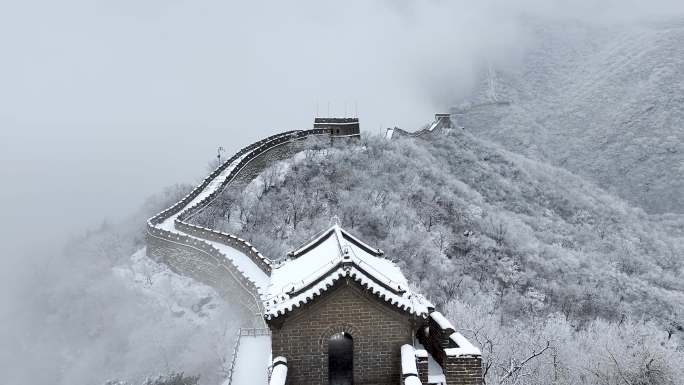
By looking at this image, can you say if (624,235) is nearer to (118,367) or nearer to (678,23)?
(118,367)

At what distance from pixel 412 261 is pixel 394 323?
96.1ft

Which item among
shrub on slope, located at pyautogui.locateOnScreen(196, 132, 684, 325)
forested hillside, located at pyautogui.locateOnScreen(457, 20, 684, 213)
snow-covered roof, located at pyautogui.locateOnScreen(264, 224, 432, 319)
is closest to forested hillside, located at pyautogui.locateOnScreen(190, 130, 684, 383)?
shrub on slope, located at pyautogui.locateOnScreen(196, 132, 684, 325)

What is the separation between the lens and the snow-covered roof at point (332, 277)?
45.4 feet

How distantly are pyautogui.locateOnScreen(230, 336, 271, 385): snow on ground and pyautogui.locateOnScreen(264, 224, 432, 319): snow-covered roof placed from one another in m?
2.83

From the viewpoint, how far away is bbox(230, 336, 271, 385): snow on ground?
53.6ft

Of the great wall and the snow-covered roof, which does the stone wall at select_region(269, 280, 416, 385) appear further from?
the snow-covered roof

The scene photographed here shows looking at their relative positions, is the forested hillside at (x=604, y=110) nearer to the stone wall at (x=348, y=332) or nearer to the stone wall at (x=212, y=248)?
the stone wall at (x=212, y=248)

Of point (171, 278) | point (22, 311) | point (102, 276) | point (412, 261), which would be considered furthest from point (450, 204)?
point (22, 311)

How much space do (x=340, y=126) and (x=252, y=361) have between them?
152ft

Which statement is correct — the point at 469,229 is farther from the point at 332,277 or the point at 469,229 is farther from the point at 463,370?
the point at 332,277

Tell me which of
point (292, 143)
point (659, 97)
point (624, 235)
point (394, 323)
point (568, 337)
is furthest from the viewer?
point (659, 97)

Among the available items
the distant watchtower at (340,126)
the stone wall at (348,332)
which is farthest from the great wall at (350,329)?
the distant watchtower at (340,126)

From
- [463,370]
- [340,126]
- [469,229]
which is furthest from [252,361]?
[340,126]

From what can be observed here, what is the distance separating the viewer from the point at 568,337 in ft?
112
